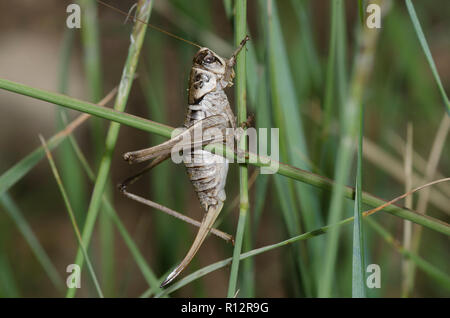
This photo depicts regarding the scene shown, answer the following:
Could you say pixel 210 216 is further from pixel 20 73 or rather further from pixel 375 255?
pixel 20 73

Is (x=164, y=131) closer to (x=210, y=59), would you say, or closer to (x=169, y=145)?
(x=169, y=145)

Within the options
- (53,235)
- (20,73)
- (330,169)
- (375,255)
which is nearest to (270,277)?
(375,255)

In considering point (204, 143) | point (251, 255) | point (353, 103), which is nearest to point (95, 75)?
point (204, 143)

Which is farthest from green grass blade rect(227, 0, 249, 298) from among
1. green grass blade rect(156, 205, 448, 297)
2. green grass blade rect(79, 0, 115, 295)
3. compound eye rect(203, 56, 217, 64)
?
green grass blade rect(79, 0, 115, 295)

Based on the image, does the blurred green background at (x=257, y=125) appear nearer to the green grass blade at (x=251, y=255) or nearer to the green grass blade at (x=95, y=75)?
the green grass blade at (x=95, y=75)

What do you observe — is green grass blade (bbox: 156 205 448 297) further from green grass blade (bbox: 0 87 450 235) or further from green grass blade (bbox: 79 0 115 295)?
green grass blade (bbox: 79 0 115 295)
